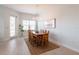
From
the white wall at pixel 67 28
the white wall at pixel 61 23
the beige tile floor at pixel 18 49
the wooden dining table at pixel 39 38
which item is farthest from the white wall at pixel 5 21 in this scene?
the white wall at pixel 67 28

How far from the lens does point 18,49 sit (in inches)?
65.6

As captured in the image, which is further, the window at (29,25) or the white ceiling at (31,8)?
the window at (29,25)

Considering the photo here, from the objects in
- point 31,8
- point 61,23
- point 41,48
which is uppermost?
point 31,8

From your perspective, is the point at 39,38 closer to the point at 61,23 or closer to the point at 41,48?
the point at 41,48

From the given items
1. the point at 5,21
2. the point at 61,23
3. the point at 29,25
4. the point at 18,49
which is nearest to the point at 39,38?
the point at 29,25

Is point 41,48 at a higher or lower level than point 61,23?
lower

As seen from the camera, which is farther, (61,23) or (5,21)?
(61,23)

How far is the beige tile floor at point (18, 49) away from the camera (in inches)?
62.9

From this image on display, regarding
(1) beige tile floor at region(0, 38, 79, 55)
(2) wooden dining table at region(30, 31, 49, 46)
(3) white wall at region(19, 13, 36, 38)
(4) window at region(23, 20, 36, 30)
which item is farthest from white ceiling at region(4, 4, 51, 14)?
(1) beige tile floor at region(0, 38, 79, 55)

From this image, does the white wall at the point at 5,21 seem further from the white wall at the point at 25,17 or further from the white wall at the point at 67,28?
the white wall at the point at 67,28

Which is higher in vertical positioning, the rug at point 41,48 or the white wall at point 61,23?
the white wall at point 61,23

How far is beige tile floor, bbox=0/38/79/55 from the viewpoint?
1.60 m
